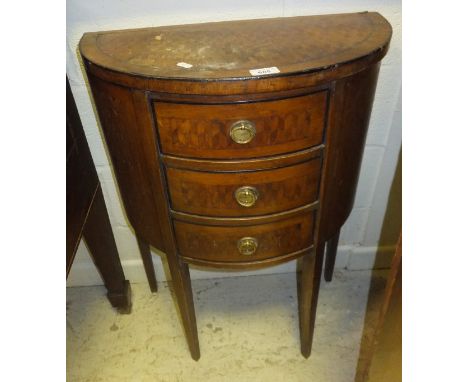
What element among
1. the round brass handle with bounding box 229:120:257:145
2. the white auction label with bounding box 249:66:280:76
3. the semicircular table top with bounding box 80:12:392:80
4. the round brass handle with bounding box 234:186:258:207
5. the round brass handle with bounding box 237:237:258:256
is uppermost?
the white auction label with bounding box 249:66:280:76

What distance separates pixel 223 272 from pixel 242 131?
0.94m

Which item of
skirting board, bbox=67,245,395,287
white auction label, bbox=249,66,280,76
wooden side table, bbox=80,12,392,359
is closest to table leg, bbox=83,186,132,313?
skirting board, bbox=67,245,395,287

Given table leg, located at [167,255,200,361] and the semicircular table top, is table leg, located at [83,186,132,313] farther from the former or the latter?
the semicircular table top

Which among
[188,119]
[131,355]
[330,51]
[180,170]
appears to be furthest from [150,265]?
[330,51]

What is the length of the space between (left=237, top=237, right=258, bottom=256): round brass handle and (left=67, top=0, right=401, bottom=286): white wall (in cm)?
53

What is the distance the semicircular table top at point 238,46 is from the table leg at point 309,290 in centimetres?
45

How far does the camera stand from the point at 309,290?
3.60ft

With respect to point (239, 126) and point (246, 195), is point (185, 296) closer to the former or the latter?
point (246, 195)

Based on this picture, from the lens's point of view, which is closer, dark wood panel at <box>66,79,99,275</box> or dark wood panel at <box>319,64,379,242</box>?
dark wood panel at <box>319,64,379,242</box>

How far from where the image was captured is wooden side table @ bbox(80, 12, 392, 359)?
28.0 inches

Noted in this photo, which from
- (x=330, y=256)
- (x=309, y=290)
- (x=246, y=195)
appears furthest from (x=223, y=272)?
(x=246, y=195)

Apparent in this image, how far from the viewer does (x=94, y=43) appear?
2.85 feet

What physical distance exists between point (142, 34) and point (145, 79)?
26 cm

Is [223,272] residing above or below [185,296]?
below
